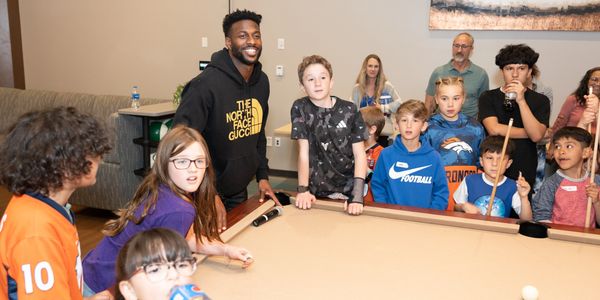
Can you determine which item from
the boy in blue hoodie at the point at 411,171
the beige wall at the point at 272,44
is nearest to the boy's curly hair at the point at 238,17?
the boy in blue hoodie at the point at 411,171

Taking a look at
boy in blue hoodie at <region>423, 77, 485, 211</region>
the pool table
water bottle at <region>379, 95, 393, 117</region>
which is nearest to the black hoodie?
the pool table

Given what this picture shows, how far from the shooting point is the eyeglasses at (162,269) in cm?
106

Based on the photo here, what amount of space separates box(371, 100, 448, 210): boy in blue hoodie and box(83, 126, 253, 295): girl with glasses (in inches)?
44.2

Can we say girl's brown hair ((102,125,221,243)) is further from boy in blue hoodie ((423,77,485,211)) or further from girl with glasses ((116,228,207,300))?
boy in blue hoodie ((423,77,485,211))

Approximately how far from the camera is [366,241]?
1800mm

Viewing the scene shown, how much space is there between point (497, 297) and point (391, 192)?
43.3 inches

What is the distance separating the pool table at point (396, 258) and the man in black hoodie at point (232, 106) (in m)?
0.36

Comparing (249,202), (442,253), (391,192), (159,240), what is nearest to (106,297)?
(159,240)

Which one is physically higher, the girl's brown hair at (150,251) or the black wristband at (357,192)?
the girl's brown hair at (150,251)

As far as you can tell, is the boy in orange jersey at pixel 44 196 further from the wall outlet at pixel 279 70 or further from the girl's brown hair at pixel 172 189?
the wall outlet at pixel 279 70

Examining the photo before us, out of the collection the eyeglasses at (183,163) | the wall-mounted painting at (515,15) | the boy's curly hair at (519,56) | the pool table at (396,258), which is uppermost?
the wall-mounted painting at (515,15)

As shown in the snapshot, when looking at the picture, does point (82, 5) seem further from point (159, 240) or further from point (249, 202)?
point (159, 240)

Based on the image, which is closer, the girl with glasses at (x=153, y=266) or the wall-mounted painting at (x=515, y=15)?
the girl with glasses at (x=153, y=266)

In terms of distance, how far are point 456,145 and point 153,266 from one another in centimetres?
207
